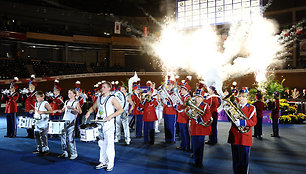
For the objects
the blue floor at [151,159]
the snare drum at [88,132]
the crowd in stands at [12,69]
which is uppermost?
the crowd in stands at [12,69]

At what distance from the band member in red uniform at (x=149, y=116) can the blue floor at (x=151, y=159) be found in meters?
0.34

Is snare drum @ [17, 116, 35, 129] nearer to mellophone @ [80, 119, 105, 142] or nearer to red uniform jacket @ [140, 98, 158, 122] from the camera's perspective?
mellophone @ [80, 119, 105, 142]

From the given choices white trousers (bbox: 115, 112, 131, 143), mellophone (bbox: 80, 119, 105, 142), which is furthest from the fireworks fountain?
mellophone (bbox: 80, 119, 105, 142)

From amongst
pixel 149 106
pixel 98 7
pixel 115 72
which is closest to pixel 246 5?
pixel 149 106

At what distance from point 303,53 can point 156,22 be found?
21.4 metres

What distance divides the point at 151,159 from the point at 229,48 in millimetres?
18635

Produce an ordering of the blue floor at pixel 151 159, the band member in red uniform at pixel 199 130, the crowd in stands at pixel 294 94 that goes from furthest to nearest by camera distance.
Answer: the crowd in stands at pixel 294 94
the blue floor at pixel 151 159
the band member in red uniform at pixel 199 130

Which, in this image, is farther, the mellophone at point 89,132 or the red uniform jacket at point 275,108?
the red uniform jacket at point 275,108

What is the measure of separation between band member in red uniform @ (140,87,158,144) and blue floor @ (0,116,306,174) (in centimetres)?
34

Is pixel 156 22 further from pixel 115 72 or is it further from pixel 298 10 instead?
pixel 298 10

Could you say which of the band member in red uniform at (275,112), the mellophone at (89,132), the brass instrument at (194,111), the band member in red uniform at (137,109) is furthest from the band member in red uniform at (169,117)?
the band member in red uniform at (275,112)

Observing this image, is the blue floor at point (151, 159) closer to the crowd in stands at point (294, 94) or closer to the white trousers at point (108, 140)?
the white trousers at point (108, 140)

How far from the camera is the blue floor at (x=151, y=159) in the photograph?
17.0 ft

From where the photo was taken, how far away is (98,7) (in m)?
39.2
